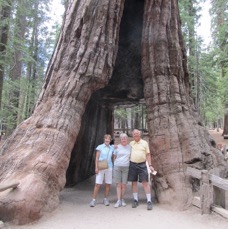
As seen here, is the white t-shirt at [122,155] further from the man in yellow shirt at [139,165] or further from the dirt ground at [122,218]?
the dirt ground at [122,218]

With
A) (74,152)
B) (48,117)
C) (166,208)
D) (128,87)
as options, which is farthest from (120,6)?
(166,208)

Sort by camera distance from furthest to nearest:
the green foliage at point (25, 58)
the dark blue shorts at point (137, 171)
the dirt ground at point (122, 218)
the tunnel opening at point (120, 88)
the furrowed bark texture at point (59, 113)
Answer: the green foliage at point (25, 58) → the tunnel opening at point (120, 88) → the dark blue shorts at point (137, 171) → the furrowed bark texture at point (59, 113) → the dirt ground at point (122, 218)

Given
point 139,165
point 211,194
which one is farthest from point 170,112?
point 211,194

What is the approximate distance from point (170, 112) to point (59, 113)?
2.97 metres

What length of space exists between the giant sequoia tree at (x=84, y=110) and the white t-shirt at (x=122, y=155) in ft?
3.43

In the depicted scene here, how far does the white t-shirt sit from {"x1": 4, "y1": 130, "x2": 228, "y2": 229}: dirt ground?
102 cm

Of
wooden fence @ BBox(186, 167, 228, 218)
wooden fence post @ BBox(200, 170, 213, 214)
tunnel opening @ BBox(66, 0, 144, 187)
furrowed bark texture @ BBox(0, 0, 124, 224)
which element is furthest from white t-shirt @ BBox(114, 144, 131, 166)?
tunnel opening @ BBox(66, 0, 144, 187)

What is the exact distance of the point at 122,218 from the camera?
5.79 meters

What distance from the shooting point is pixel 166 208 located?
21.5ft

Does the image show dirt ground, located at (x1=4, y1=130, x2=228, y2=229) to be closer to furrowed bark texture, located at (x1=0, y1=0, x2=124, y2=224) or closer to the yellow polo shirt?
furrowed bark texture, located at (x1=0, y1=0, x2=124, y2=224)

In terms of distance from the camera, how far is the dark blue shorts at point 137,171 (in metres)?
6.56

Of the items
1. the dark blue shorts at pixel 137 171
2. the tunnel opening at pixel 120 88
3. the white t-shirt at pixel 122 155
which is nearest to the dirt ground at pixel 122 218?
the dark blue shorts at pixel 137 171

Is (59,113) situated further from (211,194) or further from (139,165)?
(211,194)

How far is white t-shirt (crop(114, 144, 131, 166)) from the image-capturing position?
668 centimetres
